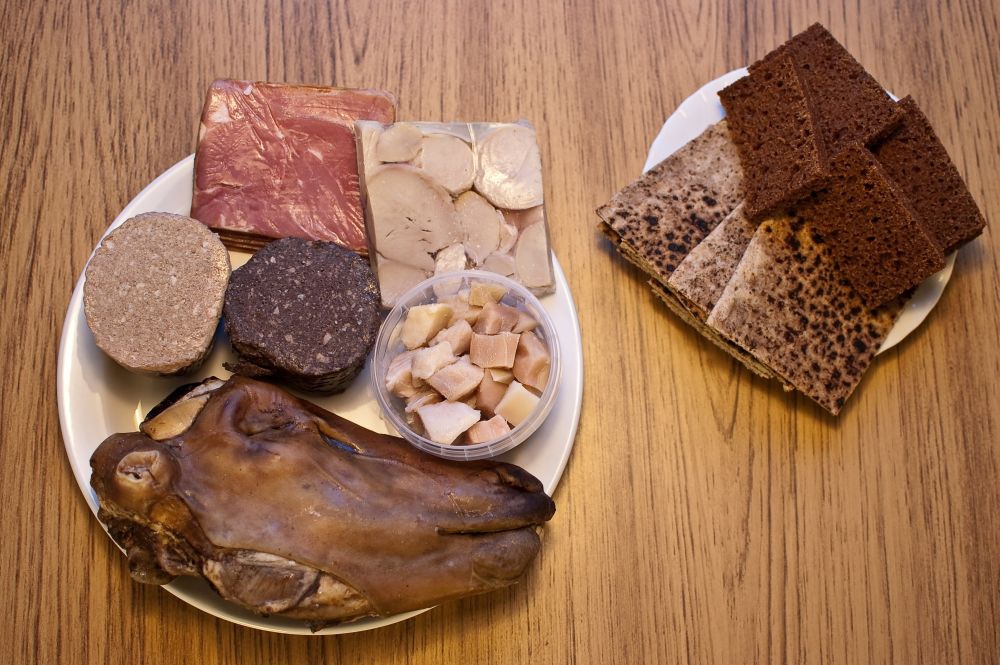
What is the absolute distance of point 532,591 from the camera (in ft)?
6.68

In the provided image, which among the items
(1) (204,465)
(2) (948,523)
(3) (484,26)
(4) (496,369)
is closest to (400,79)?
(3) (484,26)

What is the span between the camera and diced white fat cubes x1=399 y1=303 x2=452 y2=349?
188cm

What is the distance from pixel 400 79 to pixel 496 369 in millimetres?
941

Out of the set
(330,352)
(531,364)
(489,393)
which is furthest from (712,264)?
(330,352)

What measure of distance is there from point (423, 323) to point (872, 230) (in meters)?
1.12

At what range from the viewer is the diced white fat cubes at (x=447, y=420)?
180 cm

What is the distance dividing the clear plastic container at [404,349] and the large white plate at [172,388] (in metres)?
0.10

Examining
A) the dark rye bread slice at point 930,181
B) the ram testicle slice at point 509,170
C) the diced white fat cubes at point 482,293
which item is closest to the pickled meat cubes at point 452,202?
the ram testicle slice at point 509,170

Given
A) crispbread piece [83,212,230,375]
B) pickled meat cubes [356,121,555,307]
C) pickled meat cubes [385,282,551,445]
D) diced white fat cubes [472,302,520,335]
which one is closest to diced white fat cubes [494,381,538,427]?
pickled meat cubes [385,282,551,445]

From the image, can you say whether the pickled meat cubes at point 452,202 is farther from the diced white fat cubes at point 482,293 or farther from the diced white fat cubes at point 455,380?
the diced white fat cubes at point 455,380

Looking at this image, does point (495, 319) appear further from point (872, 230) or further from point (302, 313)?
point (872, 230)

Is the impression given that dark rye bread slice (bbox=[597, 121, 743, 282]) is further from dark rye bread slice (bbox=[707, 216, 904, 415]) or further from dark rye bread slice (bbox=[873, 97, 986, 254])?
dark rye bread slice (bbox=[873, 97, 986, 254])

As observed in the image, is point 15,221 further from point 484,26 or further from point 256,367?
point 484,26

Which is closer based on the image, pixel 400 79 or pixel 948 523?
pixel 948 523
